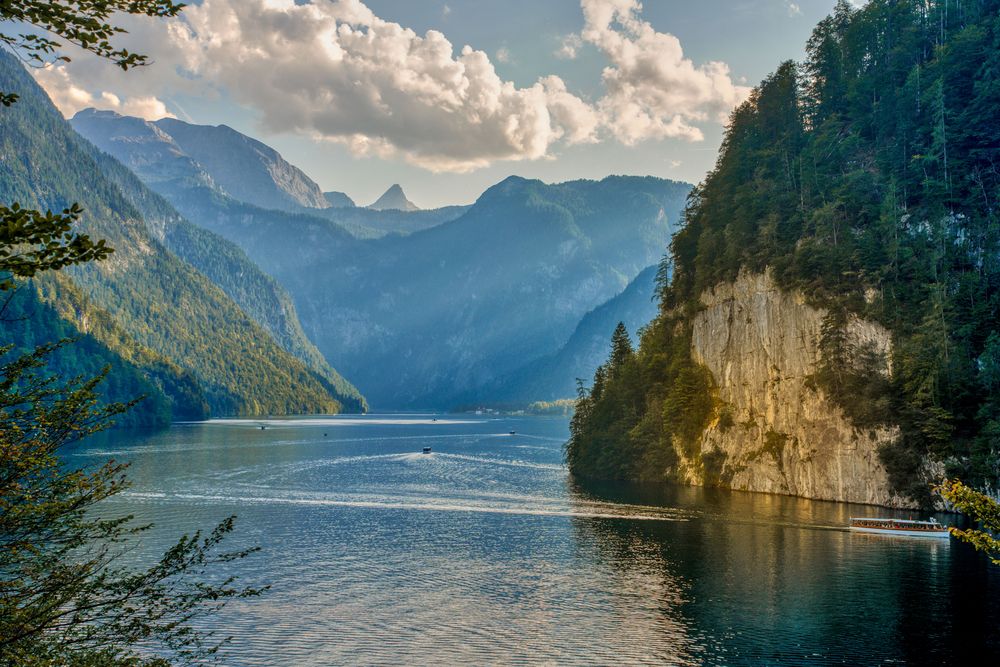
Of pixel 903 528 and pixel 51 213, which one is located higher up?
pixel 51 213

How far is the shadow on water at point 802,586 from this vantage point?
4091cm

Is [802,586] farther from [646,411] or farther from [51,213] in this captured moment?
[646,411]

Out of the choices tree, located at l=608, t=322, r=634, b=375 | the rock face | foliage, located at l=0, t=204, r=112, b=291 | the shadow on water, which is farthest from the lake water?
foliage, located at l=0, t=204, r=112, b=291

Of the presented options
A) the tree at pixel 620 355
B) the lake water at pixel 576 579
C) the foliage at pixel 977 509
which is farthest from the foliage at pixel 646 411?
the foliage at pixel 977 509

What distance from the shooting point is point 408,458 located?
15562cm

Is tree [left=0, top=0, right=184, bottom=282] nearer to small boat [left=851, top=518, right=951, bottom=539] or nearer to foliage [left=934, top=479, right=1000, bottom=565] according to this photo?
foliage [left=934, top=479, right=1000, bottom=565]

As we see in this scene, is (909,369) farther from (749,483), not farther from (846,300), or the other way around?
(749,483)

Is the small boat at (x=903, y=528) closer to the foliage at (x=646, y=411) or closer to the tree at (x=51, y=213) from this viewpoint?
the foliage at (x=646, y=411)

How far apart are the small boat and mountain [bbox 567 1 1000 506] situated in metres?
9.00

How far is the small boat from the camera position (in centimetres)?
6900

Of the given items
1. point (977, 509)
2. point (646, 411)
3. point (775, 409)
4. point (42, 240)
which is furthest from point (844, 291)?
point (42, 240)

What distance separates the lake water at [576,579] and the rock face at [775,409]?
4251 mm

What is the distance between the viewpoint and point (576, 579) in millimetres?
56844

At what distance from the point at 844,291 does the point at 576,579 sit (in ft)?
178
